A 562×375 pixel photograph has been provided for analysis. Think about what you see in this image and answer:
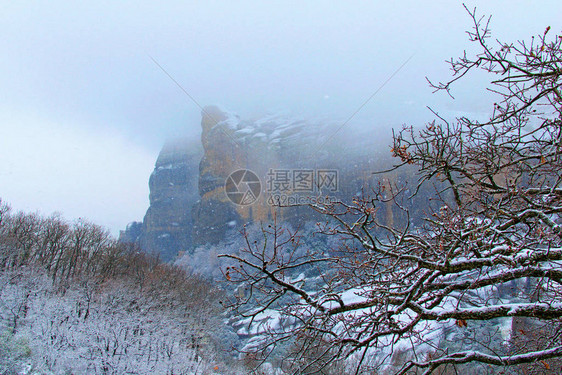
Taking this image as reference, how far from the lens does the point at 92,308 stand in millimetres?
25406

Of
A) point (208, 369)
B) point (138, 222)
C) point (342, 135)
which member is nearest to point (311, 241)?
point (342, 135)

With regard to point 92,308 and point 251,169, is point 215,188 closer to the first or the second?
point 251,169

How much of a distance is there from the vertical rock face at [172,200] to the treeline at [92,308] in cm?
6056

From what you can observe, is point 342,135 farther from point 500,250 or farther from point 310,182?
point 500,250

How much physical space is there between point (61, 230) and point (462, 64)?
33.7 meters

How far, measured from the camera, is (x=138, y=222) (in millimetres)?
117375

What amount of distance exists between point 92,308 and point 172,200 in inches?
3286

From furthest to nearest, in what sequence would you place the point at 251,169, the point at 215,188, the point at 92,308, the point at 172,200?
the point at 172,200 → the point at 251,169 → the point at 215,188 → the point at 92,308

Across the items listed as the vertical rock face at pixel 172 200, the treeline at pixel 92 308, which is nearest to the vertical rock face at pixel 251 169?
the vertical rock face at pixel 172 200

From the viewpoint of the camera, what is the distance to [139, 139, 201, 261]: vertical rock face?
3890 inches

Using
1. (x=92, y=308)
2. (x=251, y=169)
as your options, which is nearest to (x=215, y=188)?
(x=251, y=169)

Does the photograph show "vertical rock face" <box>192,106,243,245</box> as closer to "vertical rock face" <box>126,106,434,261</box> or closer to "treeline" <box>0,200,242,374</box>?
"vertical rock face" <box>126,106,434,261</box>

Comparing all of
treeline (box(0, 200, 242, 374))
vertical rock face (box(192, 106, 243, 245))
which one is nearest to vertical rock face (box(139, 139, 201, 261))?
vertical rock face (box(192, 106, 243, 245))

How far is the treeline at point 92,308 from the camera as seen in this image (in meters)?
21.9
